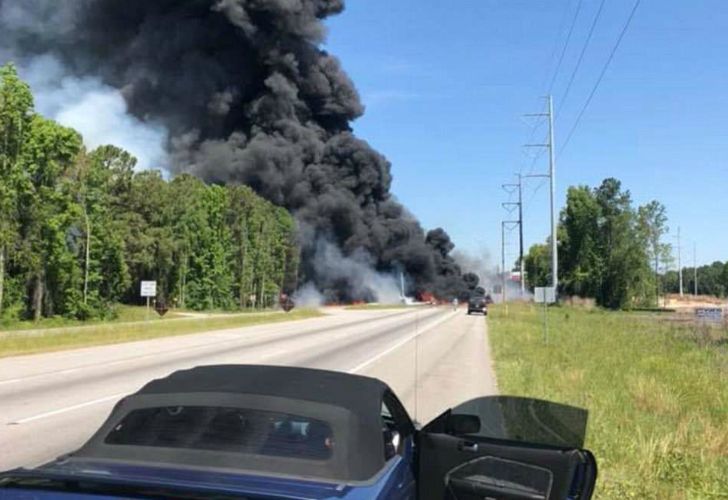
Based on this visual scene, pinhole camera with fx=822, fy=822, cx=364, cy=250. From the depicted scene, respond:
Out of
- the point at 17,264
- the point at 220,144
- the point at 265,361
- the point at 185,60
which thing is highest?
the point at 185,60

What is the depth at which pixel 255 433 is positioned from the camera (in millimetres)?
3539

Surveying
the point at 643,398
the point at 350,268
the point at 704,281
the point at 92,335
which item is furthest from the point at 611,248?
the point at 704,281

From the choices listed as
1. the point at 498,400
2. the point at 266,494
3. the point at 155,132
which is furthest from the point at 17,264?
the point at 155,132

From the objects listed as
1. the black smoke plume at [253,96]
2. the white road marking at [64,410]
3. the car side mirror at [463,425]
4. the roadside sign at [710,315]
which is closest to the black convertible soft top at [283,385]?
the car side mirror at [463,425]

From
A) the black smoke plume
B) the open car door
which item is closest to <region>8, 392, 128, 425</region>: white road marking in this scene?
the open car door

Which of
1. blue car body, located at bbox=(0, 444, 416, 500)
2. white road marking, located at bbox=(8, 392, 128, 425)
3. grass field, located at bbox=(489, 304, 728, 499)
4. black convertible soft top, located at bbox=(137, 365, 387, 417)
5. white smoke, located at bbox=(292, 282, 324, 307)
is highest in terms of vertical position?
white smoke, located at bbox=(292, 282, 324, 307)

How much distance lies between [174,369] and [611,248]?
83667mm

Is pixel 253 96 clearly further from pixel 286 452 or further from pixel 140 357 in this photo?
pixel 286 452

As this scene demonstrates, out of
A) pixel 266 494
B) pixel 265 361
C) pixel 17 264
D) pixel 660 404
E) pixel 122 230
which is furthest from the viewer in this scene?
pixel 122 230

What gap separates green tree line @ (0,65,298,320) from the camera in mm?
37625

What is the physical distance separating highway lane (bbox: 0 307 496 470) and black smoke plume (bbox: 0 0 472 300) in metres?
51.8

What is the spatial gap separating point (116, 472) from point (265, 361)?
16.5m

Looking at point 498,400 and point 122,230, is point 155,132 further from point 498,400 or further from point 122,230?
point 498,400

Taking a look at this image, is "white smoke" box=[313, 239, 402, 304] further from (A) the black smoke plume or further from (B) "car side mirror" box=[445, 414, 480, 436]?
(B) "car side mirror" box=[445, 414, 480, 436]
